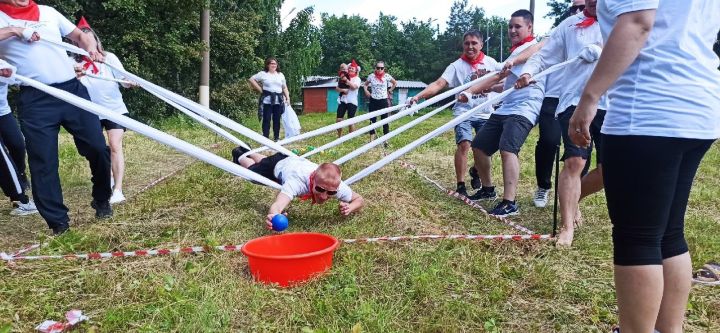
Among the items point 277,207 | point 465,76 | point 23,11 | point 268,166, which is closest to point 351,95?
point 465,76

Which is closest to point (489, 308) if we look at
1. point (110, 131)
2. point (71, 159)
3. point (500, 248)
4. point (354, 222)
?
point (500, 248)

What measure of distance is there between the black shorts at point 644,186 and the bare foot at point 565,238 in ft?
5.09

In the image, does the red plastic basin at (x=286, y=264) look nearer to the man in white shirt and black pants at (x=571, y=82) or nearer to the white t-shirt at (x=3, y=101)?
the man in white shirt and black pants at (x=571, y=82)

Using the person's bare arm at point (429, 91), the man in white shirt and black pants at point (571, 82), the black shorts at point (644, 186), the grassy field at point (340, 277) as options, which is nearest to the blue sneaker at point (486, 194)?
the grassy field at point (340, 277)

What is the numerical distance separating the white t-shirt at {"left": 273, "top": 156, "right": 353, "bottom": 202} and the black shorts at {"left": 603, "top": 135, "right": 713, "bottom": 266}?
2.25 metres

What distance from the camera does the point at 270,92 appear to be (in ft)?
30.6

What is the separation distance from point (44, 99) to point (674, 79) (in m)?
3.31

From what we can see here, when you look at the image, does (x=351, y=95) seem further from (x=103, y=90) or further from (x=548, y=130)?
(x=548, y=130)

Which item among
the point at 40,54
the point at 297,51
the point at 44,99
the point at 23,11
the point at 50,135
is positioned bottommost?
the point at 50,135

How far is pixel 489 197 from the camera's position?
192 inches

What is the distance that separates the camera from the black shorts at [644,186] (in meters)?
1.55

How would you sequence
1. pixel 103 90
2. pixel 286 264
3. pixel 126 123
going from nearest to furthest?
1. pixel 286 264
2. pixel 126 123
3. pixel 103 90

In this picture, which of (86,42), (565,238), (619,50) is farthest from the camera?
(86,42)

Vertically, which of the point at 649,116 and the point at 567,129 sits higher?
the point at 649,116
